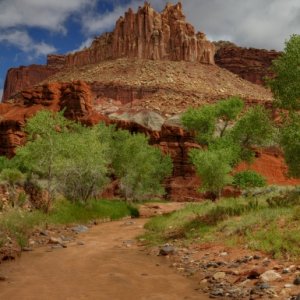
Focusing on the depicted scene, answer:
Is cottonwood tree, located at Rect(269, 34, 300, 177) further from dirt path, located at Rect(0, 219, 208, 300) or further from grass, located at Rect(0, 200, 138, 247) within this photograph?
grass, located at Rect(0, 200, 138, 247)

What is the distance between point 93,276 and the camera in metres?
14.7

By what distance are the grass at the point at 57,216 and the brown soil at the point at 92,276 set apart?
1.98 m

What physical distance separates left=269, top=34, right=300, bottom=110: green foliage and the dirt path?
11766 millimetres

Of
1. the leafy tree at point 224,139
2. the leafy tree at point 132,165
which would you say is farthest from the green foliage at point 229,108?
the leafy tree at point 132,165

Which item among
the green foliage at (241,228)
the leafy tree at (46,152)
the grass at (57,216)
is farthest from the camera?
the leafy tree at (46,152)

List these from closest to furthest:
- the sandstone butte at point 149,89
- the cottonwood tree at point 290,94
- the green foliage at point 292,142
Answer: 1. the green foliage at point 292,142
2. the cottonwood tree at point 290,94
3. the sandstone butte at point 149,89

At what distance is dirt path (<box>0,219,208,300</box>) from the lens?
483 inches

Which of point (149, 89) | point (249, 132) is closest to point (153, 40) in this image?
point (149, 89)

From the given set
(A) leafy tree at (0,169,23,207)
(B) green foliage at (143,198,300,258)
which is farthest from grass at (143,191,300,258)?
(A) leafy tree at (0,169,23,207)

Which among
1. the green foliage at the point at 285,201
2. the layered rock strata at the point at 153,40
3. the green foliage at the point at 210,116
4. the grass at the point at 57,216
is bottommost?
the grass at the point at 57,216

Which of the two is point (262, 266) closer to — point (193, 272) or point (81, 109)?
point (193, 272)

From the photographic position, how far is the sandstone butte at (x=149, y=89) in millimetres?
77312

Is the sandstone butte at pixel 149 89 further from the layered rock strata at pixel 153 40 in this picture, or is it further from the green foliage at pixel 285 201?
the green foliage at pixel 285 201

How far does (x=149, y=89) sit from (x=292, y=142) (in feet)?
347
